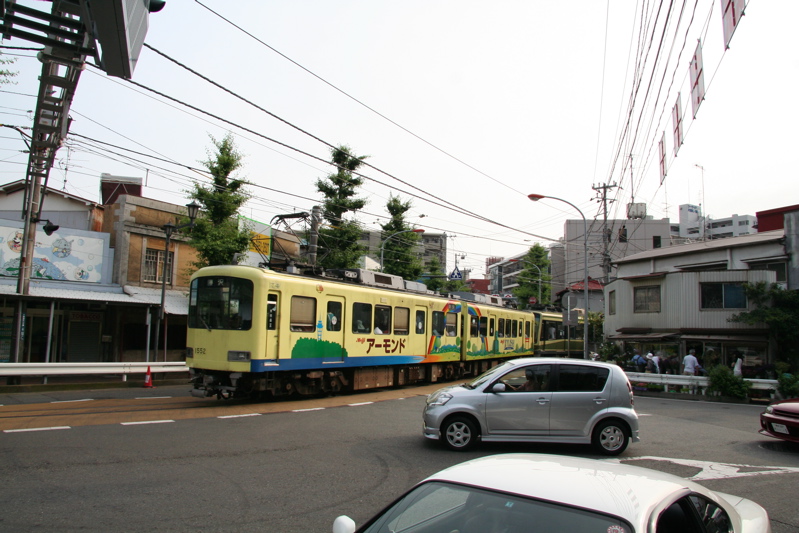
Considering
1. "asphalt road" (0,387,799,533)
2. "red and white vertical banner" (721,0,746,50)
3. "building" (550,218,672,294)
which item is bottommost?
"asphalt road" (0,387,799,533)

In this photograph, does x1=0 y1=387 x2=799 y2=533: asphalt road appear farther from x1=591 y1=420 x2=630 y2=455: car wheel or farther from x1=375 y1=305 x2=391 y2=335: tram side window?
x1=375 y1=305 x2=391 y2=335: tram side window

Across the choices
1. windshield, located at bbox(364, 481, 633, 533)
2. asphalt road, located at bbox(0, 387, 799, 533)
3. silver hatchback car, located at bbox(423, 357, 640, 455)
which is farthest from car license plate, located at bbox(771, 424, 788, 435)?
windshield, located at bbox(364, 481, 633, 533)

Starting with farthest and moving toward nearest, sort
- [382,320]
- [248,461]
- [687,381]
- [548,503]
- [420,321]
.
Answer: [420,321] < [687,381] < [382,320] < [248,461] < [548,503]

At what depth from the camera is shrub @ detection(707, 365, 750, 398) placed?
18.1 metres

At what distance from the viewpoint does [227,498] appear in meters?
6.18

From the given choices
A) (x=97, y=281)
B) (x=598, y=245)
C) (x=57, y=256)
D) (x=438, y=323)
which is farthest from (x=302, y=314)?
(x=598, y=245)

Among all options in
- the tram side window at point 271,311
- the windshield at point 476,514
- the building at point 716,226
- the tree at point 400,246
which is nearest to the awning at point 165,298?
the tram side window at point 271,311

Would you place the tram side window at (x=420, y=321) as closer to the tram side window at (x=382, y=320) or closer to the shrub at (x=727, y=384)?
the tram side window at (x=382, y=320)

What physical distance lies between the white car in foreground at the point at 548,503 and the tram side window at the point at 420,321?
16.1m

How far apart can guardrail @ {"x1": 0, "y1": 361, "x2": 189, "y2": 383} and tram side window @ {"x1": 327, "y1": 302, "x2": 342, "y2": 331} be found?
6.57m

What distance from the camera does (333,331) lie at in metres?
15.4

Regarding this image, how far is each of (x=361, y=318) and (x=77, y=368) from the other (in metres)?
8.10

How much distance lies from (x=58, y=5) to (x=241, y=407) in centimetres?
892

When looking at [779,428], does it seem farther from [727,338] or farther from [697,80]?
[727,338]
